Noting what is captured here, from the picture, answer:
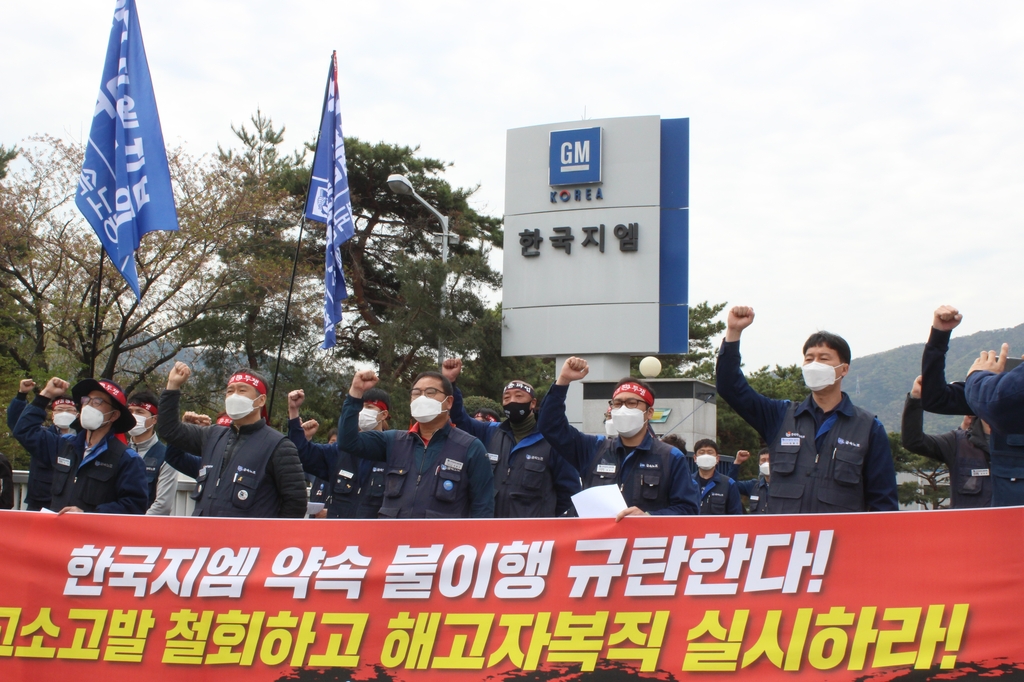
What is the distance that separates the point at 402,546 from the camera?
4.03 metres

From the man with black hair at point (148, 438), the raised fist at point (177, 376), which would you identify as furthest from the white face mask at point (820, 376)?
the man with black hair at point (148, 438)

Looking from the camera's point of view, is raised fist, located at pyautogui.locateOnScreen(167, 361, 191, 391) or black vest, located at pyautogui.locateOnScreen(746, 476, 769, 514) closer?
raised fist, located at pyautogui.locateOnScreen(167, 361, 191, 391)

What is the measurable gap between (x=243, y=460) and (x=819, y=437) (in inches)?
113

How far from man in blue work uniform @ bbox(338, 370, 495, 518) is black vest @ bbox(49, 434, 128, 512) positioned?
1.27 meters

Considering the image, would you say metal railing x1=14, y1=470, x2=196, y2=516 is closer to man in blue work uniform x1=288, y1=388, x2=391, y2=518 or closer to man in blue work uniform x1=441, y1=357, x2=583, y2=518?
man in blue work uniform x1=288, y1=388, x2=391, y2=518

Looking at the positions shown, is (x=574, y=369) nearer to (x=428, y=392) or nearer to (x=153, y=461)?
(x=428, y=392)

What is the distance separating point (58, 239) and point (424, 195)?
9.74 m

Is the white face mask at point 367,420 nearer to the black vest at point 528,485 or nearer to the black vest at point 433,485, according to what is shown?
the black vest at point 528,485

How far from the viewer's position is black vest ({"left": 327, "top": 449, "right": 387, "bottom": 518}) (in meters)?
6.67

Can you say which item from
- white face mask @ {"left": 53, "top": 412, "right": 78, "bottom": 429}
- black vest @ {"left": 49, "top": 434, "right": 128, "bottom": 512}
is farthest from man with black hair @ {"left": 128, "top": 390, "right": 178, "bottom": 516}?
black vest @ {"left": 49, "top": 434, "right": 128, "bottom": 512}

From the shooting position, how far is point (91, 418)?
17.3ft

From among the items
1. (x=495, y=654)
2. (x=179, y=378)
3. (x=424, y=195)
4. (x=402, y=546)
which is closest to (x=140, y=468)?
(x=179, y=378)

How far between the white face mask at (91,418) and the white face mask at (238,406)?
0.90 meters

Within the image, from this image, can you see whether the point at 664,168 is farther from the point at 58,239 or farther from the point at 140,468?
the point at 140,468
